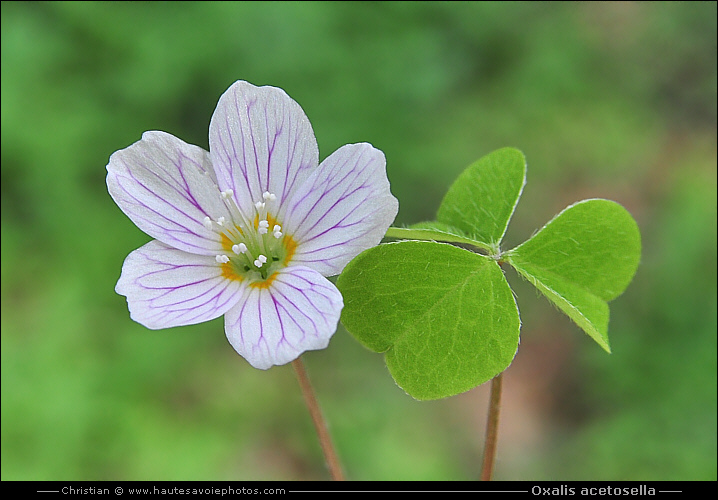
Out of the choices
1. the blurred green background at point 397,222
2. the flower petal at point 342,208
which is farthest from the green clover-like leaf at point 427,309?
the blurred green background at point 397,222

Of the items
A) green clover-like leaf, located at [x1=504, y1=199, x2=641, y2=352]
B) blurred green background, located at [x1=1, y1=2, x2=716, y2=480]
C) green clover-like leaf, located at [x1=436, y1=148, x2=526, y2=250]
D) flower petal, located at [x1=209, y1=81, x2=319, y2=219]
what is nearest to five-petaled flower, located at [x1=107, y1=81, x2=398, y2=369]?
flower petal, located at [x1=209, y1=81, x2=319, y2=219]

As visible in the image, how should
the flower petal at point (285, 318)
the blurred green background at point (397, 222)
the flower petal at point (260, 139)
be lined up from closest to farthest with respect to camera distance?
the flower petal at point (285, 318) < the flower petal at point (260, 139) < the blurred green background at point (397, 222)

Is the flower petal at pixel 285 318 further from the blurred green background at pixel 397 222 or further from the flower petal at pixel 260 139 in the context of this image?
the blurred green background at pixel 397 222

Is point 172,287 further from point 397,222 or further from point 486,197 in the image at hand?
point 397,222
